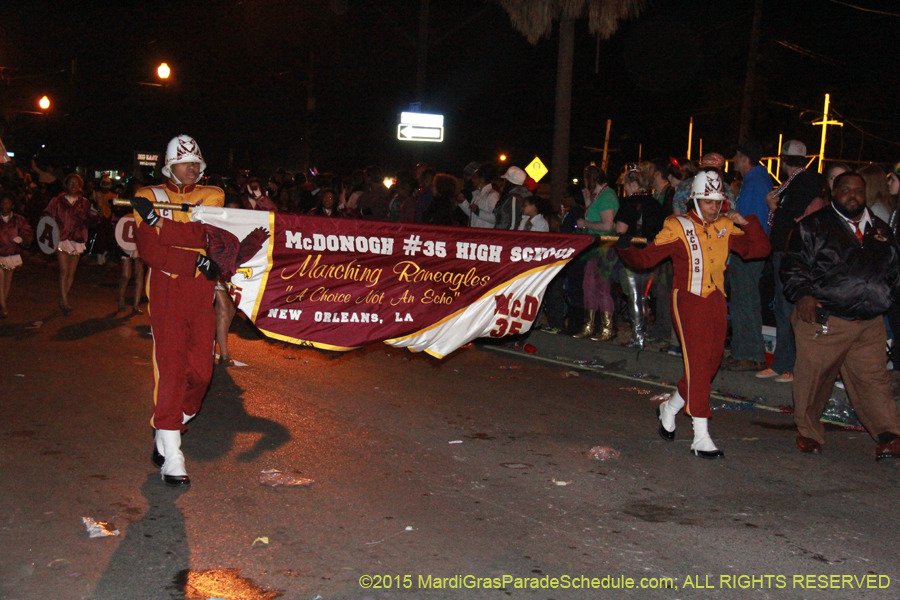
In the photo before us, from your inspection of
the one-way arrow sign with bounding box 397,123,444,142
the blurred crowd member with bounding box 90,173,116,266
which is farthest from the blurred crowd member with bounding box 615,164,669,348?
the blurred crowd member with bounding box 90,173,116,266

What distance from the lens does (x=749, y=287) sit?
9.62 metres

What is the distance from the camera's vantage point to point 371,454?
6438mm

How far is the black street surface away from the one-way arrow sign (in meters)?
11.3

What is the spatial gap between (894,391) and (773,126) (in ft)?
112

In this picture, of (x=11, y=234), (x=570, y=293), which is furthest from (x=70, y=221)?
(x=570, y=293)

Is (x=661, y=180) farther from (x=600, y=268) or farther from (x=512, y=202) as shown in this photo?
(x=512, y=202)

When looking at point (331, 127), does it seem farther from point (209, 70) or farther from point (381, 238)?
point (381, 238)

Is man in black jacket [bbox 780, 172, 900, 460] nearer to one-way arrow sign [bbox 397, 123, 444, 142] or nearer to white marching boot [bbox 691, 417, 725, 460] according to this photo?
white marching boot [bbox 691, 417, 725, 460]

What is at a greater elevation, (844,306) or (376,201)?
(376,201)

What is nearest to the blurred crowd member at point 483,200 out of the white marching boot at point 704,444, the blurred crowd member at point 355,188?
the blurred crowd member at point 355,188

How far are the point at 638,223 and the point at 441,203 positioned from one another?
11.0 feet

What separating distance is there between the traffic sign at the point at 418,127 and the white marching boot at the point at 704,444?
45.8 feet

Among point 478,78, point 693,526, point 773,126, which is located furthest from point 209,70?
point 693,526

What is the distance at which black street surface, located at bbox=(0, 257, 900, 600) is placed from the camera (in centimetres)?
435
